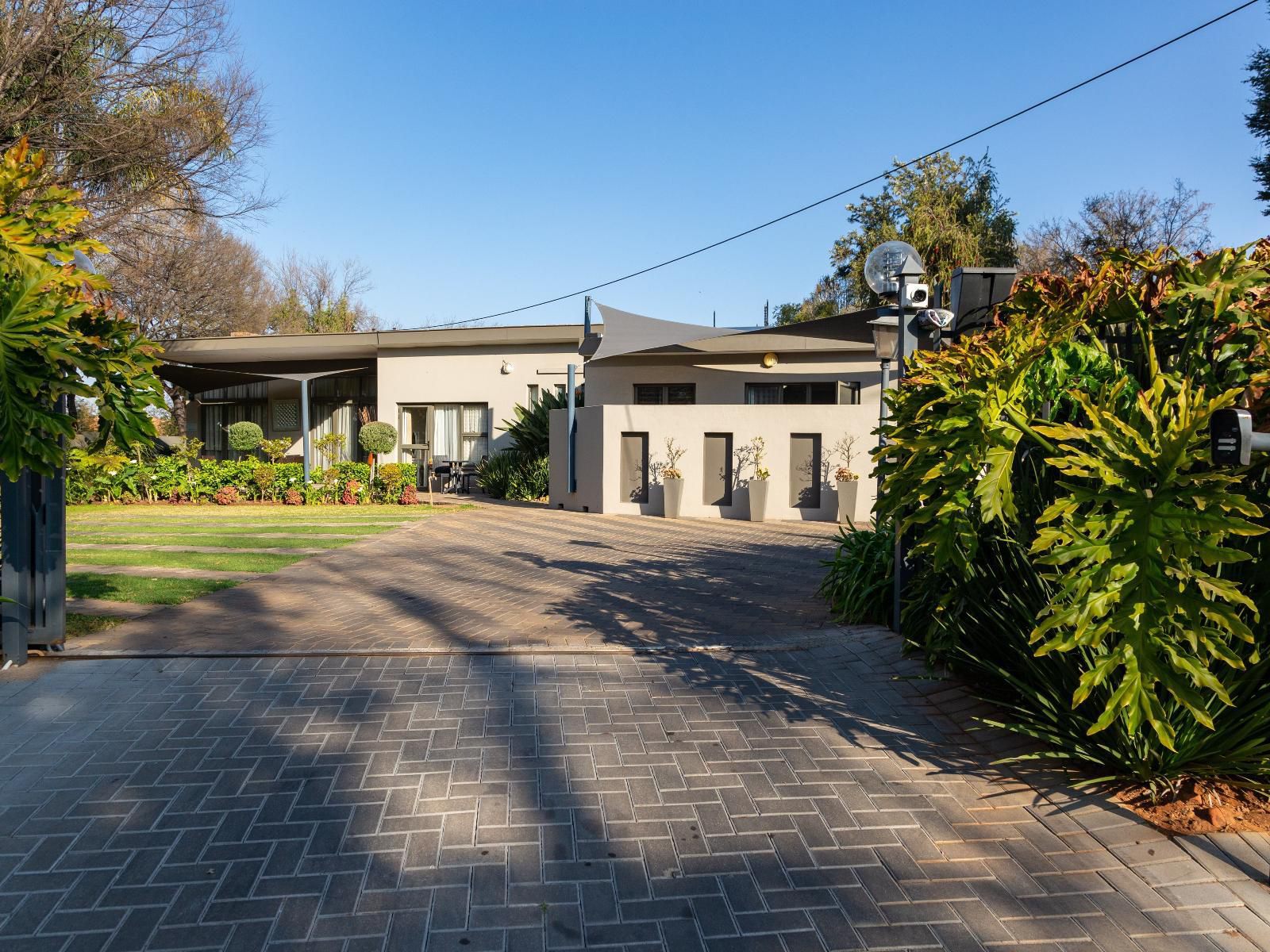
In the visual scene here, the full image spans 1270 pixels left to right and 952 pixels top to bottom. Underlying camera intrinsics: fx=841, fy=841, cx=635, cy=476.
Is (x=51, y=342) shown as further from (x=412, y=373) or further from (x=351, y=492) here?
(x=412, y=373)

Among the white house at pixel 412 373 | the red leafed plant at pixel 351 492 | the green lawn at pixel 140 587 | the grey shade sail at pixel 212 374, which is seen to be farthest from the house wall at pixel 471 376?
the green lawn at pixel 140 587

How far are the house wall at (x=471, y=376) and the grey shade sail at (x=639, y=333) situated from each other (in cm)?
589

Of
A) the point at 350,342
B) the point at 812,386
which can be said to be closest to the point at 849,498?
the point at 812,386

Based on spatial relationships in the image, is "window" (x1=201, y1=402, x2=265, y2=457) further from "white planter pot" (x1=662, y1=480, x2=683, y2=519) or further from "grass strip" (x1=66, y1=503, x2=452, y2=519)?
"white planter pot" (x1=662, y1=480, x2=683, y2=519)

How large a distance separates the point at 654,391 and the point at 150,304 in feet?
66.2

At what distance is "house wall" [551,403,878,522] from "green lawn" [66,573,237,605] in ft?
27.4

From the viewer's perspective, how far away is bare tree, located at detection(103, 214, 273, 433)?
26016 mm

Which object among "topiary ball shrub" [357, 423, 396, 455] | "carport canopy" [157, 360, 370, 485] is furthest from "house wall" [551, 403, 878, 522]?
"carport canopy" [157, 360, 370, 485]

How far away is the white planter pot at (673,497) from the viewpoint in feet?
49.9

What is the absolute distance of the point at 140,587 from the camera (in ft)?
26.4

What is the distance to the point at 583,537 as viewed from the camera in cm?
1240

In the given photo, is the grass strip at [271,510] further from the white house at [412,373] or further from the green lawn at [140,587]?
the green lawn at [140,587]

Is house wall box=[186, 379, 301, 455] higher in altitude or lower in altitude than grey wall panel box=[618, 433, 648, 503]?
higher

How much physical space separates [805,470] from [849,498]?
1.00m
